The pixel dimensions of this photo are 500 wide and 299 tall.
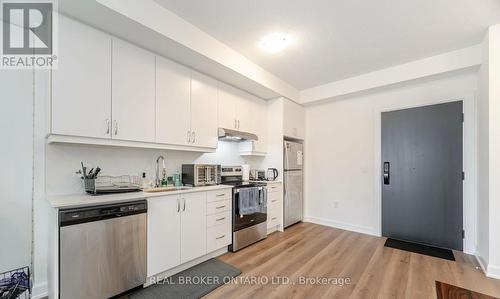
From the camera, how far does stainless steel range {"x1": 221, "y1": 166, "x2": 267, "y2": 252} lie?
3029 millimetres

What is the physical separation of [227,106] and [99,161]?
1.84m

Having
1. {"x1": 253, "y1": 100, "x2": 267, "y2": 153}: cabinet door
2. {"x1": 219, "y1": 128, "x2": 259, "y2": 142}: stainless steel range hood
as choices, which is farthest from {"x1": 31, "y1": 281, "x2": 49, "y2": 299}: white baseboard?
{"x1": 253, "y1": 100, "x2": 267, "y2": 153}: cabinet door

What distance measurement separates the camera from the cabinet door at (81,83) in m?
1.88

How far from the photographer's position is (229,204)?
9.72 ft

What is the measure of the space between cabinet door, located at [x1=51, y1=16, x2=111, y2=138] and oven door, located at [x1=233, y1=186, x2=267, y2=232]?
1.76 metres

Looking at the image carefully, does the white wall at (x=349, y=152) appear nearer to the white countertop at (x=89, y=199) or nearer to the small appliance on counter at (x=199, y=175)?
the small appliance on counter at (x=199, y=175)

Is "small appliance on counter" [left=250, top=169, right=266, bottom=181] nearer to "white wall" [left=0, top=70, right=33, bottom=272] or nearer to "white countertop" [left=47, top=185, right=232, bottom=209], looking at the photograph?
"white countertop" [left=47, top=185, right=232, bottom=209]

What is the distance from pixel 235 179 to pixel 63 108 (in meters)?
2.31

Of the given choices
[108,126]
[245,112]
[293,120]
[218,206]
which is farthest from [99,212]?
[293,120]

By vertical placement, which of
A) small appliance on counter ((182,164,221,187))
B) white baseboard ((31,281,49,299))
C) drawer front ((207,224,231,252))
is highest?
small appliance on counter ((182,164,221,187))

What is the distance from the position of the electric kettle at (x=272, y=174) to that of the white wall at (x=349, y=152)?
982 millimetres

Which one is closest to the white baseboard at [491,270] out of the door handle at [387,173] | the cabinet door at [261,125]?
the door handle at [387,173]

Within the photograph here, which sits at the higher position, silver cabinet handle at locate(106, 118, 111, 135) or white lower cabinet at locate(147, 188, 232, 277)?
silver cabinet handle at locate(106, 118, 111, 135)

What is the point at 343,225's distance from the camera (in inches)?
159
